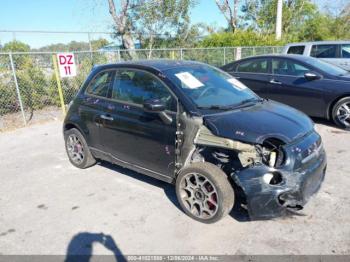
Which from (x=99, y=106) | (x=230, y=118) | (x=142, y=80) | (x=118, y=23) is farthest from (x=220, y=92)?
(x=118, y=23)

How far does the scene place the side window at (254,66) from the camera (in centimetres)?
752

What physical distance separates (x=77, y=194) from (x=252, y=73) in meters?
5.15

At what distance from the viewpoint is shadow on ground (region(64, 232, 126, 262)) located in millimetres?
2957

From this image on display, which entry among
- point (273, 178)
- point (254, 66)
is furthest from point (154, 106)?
point (254, 66)

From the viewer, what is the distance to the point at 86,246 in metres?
3.13

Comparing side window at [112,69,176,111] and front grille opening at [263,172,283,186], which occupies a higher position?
side window at [112,69,176,111]

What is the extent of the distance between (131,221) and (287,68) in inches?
208

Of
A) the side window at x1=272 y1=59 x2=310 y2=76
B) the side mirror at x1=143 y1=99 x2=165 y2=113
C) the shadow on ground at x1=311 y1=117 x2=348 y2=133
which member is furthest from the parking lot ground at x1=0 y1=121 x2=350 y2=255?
the side window at x1=272 y1=59 x2=310 y2=76

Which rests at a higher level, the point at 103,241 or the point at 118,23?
the point at 118,23

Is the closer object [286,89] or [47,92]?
[286,89]

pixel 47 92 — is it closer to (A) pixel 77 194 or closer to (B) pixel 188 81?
(A) pixel 77 194

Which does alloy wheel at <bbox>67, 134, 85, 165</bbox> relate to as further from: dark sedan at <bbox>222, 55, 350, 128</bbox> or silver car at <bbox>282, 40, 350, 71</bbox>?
silver car at <bbox>282, 40, 350, 71</bbox>

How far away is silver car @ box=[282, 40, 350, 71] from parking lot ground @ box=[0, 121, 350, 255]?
606cm

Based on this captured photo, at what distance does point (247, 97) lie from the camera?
4.08 meters
